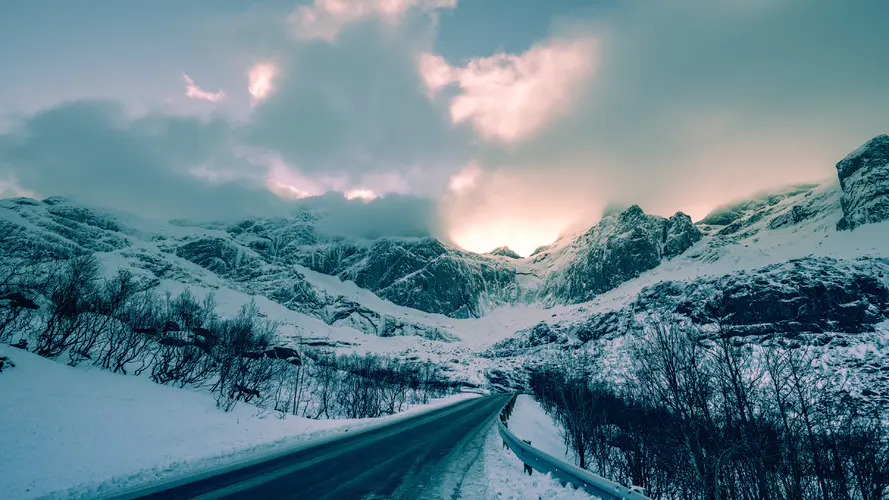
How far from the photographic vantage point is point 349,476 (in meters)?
9.03

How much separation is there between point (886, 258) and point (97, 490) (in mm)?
312755

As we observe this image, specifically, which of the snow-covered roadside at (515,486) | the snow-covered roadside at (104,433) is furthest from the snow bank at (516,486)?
the snow-covered roadside at (104,433)

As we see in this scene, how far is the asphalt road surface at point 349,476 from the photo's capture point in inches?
290

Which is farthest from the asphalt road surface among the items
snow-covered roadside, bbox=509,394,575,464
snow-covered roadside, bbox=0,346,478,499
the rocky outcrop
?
the rocky outcrop

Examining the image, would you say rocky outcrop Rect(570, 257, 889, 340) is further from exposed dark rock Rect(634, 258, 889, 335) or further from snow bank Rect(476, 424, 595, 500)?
snow bank Rect(476, 424, 595, 500)

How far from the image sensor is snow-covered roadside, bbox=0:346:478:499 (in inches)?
331

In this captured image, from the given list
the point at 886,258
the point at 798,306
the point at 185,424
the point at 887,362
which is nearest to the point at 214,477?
the point at 185,424

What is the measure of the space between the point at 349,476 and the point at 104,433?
10.8 m

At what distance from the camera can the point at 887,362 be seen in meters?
127

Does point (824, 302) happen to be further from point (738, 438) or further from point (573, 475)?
point (573, 475)

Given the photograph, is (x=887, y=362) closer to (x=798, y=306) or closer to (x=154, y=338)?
(x=798, y=306)

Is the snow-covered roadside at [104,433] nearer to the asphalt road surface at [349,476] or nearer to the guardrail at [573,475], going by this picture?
the asphalt road surface at [349,476]

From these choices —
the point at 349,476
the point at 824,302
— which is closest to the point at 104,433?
the point at 349,476

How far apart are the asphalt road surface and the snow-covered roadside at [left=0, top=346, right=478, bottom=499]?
5.80ft
